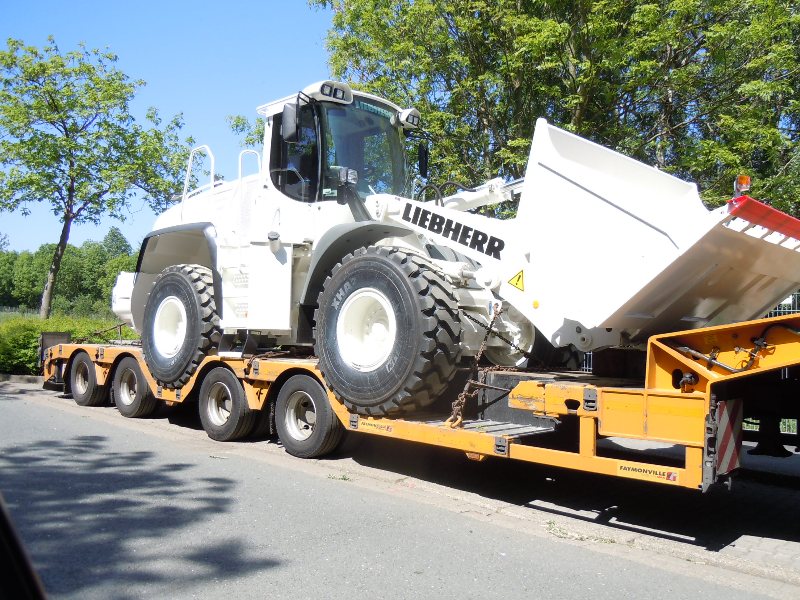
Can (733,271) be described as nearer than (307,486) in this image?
Yes

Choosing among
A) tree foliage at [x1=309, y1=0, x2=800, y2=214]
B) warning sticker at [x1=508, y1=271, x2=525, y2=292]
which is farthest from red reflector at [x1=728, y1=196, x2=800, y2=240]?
tree foliage at [x1=309, y1=0, x2=800, y2=214]

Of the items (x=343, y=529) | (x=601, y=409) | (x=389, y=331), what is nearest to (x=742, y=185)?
(x=601, y=409)

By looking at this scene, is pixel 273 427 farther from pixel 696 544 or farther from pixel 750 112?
pixel 750 112

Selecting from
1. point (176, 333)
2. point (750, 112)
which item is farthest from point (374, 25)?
point (176, 333)

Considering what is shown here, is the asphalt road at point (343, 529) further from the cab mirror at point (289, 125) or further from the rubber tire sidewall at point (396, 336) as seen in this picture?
the cab mirror at point (289, 125)

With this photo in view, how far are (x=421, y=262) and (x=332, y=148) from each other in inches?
83.7

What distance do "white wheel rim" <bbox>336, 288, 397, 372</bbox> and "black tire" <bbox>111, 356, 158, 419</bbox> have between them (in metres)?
4.50

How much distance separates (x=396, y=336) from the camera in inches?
241

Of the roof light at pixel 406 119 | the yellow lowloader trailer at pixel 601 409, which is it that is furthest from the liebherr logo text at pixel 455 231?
the roof light at pixel 406 119

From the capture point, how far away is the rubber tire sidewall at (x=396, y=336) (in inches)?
236

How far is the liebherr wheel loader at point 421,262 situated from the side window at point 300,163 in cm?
2

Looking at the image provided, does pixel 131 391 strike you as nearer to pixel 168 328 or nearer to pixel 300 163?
pixel 168 328

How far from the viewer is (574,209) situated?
213 inches

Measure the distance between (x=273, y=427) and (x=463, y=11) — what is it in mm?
9501
